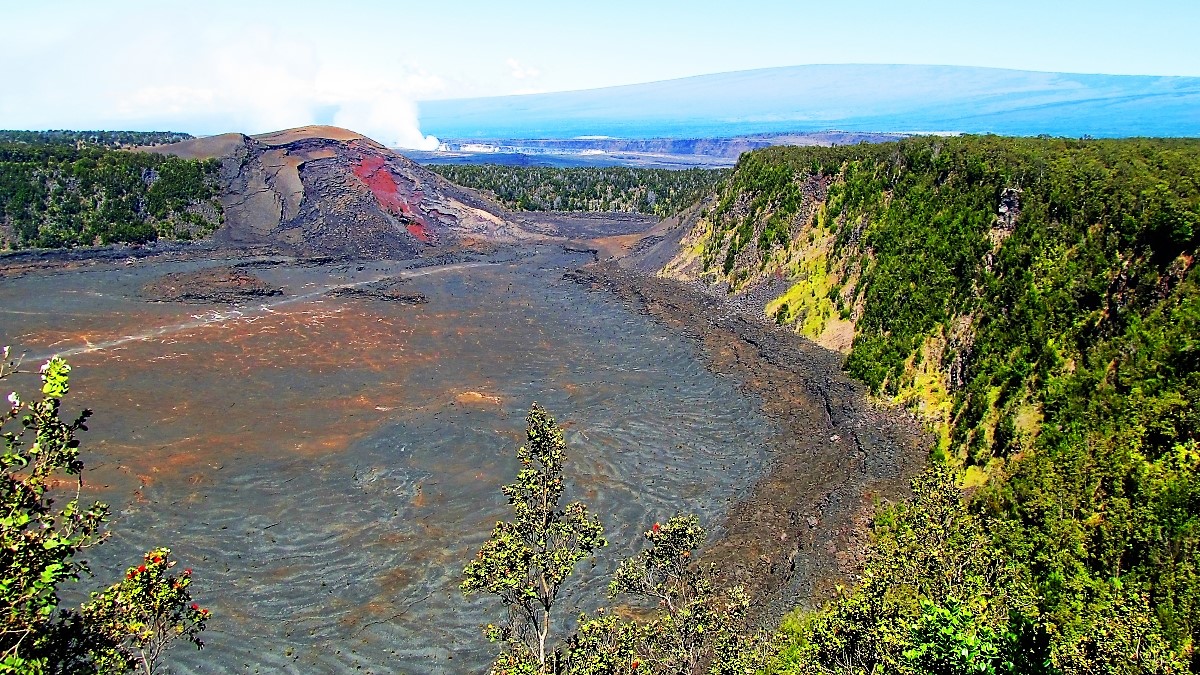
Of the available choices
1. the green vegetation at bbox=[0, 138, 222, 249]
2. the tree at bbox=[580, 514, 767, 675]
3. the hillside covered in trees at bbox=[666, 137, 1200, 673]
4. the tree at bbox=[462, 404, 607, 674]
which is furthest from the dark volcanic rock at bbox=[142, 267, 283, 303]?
the tree at bbox=[580, 514, 767, 675]

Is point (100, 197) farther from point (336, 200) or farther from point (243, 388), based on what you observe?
point (243, 388)

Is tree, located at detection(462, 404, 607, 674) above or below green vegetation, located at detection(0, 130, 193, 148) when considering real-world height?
below

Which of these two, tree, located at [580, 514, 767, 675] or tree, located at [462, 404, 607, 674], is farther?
tree, located at [580, 514, 767, 675]

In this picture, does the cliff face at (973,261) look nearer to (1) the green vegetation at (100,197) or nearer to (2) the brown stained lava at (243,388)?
(2) the brown stained lava at (243,388)

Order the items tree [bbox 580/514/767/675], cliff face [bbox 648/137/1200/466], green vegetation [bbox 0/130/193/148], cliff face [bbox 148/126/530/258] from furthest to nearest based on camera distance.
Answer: green vegetation [bbox 0/130/193/148] < cliff face [bbox 148/126/530/258] < cliff face [bbox 648/137/1200/466] < tree [bbox 580/514/767/675]

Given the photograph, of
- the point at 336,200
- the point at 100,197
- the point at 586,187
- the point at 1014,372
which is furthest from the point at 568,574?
the point at 586,187

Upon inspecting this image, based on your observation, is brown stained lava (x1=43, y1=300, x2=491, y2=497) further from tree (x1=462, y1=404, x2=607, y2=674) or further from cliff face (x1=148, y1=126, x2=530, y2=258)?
cliff face (x1=148, y1=126, x2=530, y2=258)
